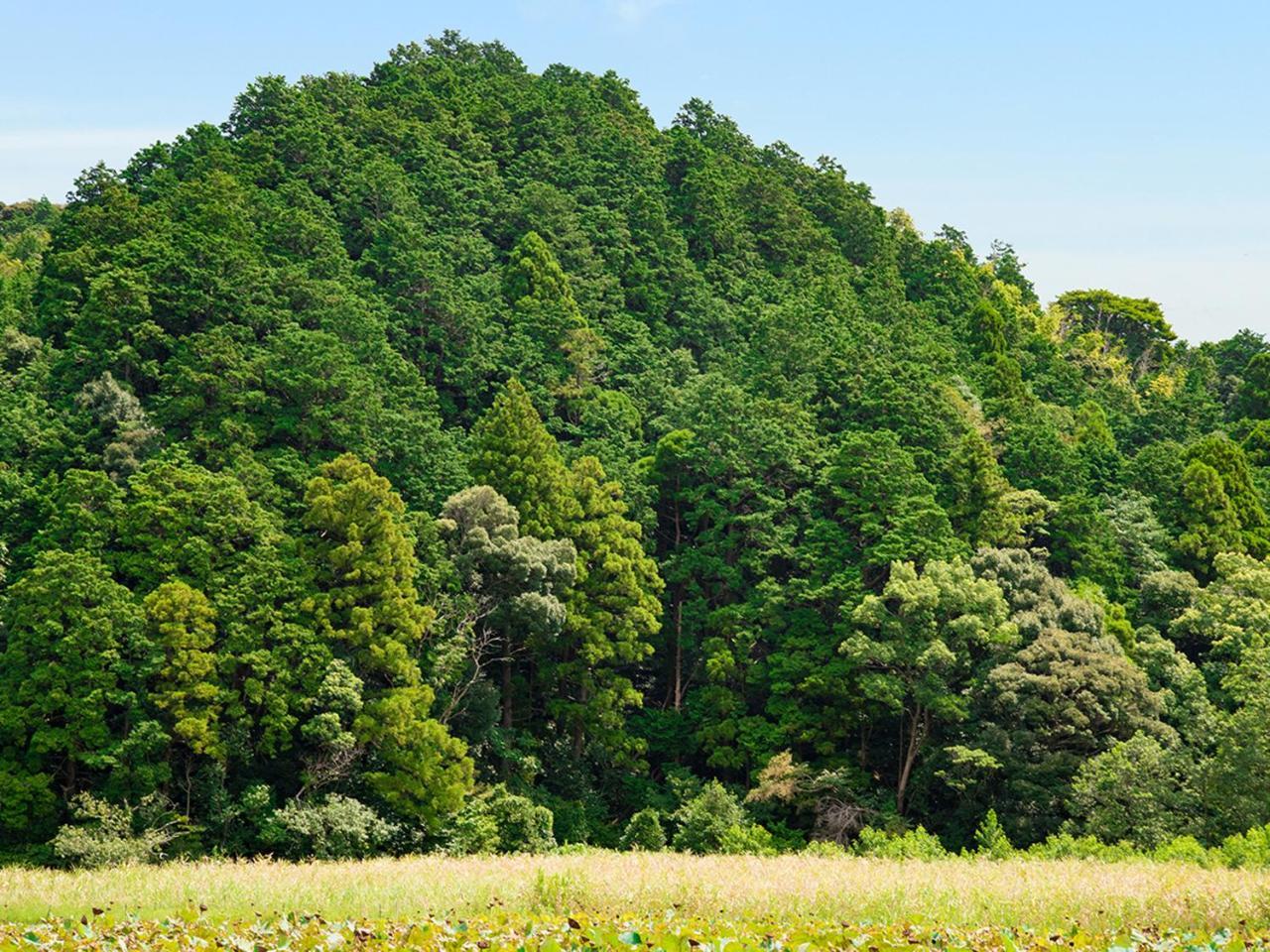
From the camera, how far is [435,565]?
41.2 meters

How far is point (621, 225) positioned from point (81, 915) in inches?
2509

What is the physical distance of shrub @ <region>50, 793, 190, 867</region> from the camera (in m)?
31.8

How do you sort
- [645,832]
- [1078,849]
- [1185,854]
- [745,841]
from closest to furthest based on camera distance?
1. [1185,854]
2. [1078,849]
3. [745,841]
4. [645,832]

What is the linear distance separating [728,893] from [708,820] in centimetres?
2273

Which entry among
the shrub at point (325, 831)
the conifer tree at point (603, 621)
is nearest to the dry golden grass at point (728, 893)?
the shrub at point (325, 831)

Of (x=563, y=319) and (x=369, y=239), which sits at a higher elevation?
(x=369, y=239)

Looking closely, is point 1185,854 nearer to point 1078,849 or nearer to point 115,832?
point 1078,849

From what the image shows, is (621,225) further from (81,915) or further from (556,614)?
(81,915)

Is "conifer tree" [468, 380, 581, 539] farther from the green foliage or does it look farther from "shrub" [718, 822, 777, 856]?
the green foliage

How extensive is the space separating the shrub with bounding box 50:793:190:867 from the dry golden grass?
13.0 m

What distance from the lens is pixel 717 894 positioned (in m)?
16.5

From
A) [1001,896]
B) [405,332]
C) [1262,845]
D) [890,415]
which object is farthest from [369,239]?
[1001,896]

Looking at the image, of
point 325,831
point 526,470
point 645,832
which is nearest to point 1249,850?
point 645,832

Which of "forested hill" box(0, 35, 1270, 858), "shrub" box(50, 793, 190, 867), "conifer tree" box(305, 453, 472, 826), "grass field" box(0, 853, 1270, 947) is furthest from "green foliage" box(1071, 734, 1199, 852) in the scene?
"shrub" box(50, 793, 190, 867)
